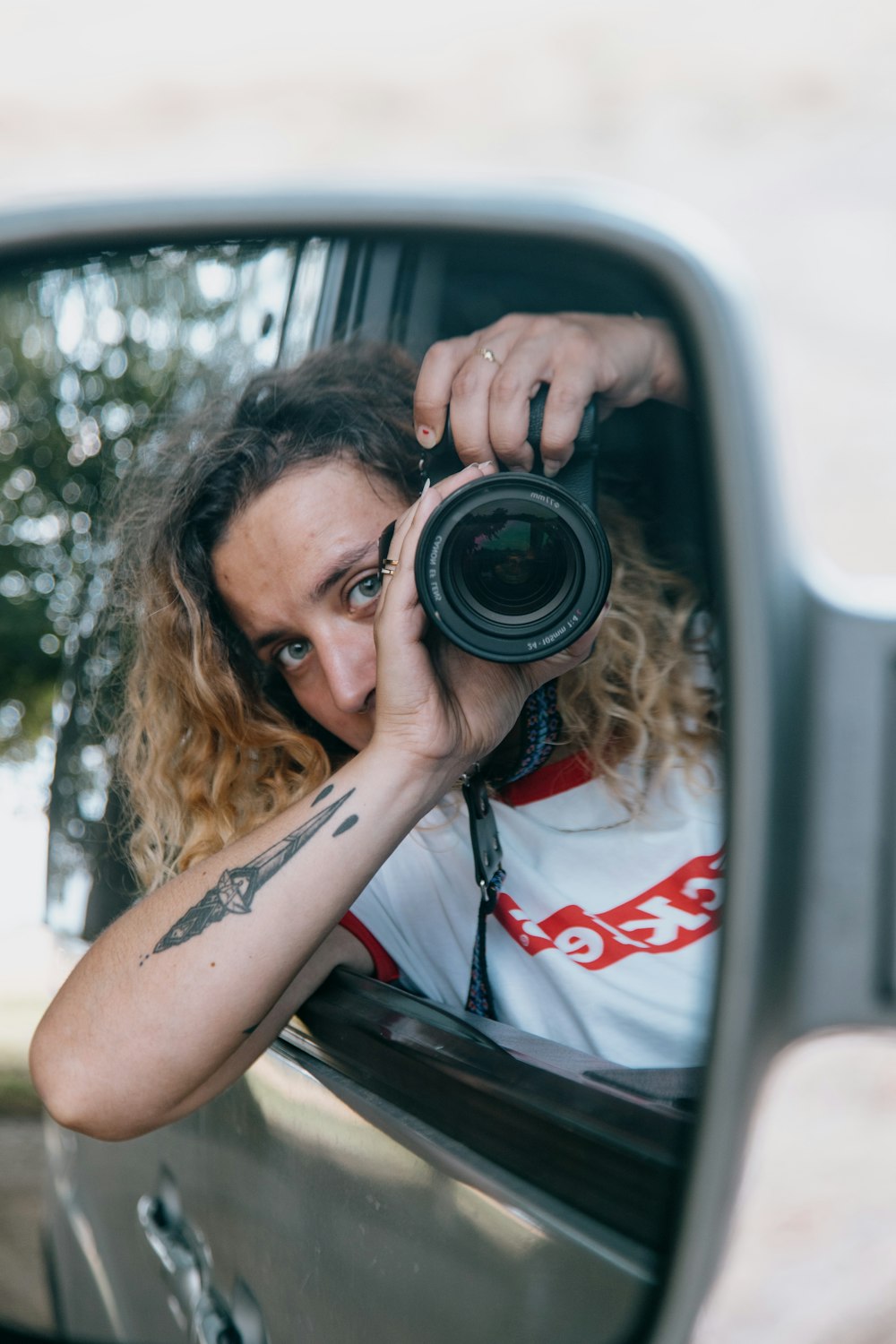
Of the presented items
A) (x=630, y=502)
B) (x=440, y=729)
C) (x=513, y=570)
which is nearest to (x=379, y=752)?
(x=440, y=729)

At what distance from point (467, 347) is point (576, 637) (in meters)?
0.24

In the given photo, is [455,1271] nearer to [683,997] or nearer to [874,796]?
[683,997]

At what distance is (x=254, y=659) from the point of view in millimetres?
967

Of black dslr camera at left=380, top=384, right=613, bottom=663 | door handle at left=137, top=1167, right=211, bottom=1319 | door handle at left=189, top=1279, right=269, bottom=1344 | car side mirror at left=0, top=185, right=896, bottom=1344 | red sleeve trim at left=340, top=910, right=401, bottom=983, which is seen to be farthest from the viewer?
door handle at left=137, top=1167, right=211, bottom=1319

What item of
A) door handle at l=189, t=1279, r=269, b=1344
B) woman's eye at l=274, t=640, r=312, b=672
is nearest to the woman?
woman's eye at l=274, t=640, r=312, b=672

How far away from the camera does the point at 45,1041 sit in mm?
1030

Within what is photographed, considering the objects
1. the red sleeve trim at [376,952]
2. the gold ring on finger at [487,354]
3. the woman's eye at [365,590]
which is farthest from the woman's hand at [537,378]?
the red sleeve trim at [376,952]

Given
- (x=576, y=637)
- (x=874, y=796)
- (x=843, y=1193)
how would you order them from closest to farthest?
1. (x=874, y=796)
2. (x=576, y=637)
3. (x=843, y=1193)

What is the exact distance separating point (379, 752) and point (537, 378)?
0.29 metres

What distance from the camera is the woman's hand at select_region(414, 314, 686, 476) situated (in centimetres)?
92

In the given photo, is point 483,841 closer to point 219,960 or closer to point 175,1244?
point 219,960

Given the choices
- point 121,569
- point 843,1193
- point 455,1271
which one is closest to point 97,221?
point 121,569

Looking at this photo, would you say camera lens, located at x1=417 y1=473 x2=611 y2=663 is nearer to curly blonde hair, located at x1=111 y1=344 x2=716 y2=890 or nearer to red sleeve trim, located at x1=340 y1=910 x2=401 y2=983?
curly blonde hair, located at x1=111 y1=344 x2=716 y2=890

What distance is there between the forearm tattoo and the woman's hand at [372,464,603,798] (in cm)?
6
